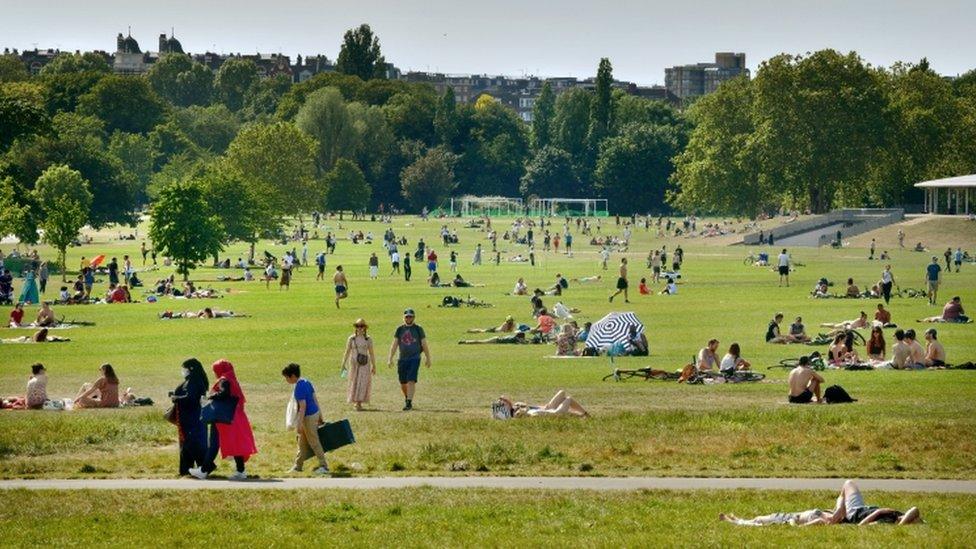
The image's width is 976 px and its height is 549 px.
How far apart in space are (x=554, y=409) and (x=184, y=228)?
58.9 meters

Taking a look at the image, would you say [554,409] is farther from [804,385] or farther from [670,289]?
[670,289]

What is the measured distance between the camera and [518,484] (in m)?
25.5

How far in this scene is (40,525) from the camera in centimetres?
2227

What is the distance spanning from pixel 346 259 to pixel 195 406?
86.9 metres

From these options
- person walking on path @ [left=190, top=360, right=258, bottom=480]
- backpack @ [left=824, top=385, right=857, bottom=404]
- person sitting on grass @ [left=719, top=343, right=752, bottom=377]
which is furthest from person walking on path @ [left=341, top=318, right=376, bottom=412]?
person sitting on grass @ [left=719, top=343, right=752, bottom=377]

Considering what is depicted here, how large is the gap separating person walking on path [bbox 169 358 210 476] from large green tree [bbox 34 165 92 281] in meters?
62.8

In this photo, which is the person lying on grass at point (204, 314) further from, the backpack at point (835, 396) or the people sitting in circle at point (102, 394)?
the backpack at point (835, 396)

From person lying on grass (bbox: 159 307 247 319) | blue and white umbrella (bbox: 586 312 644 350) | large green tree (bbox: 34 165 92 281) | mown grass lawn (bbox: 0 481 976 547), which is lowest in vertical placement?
person lying on grass (bbox: 159 307 247 319)

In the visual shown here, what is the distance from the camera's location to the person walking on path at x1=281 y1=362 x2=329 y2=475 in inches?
1044

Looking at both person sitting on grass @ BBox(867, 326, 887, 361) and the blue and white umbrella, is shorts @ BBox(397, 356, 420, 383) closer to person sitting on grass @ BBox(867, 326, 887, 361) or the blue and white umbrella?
the blue and white umbrella

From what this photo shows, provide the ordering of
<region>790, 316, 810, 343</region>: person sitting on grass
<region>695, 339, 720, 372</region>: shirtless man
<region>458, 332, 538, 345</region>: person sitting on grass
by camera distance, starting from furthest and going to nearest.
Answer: <region>458, 332, 538, 345</region>: person sitting on grass
<region>790, 316, 810, 343</region>: person sitting on grass
<region>695, 339, 720, 372</region>: shirtless man

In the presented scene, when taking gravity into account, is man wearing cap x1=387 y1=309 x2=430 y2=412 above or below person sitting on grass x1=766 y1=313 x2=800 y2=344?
above

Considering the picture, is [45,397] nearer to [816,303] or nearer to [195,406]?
[195,406]

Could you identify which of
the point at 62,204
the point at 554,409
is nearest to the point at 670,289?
the point at 62,204
